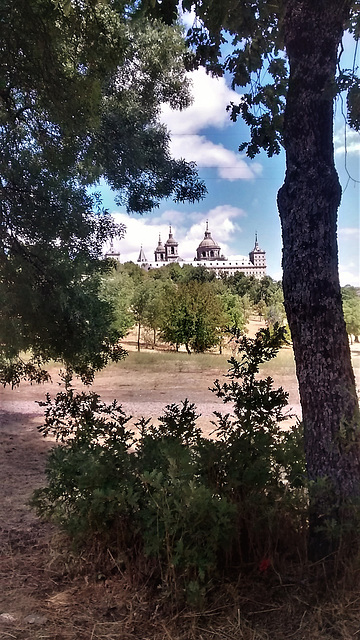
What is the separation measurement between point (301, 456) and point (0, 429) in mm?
2361

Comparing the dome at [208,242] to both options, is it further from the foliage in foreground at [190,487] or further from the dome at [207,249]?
the foliage in foreground at [190,487]

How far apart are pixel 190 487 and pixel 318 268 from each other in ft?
1.84

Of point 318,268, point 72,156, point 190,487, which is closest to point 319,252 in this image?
point 318,268

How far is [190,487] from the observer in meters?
0.95

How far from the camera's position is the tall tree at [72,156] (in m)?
1.57

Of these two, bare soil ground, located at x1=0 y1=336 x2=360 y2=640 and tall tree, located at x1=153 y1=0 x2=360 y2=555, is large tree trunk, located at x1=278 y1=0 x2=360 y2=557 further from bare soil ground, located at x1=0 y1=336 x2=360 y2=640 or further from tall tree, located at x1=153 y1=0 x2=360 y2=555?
bare soil ground, located at x1=0 y1=336 x2=360 y2=640

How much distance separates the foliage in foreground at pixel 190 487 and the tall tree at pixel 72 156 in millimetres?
537

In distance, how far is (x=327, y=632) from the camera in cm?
92

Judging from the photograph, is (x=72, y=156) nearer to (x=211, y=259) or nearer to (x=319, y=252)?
(x=211, y=259)

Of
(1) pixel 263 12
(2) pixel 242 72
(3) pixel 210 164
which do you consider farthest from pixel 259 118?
(3) pixel 210 164

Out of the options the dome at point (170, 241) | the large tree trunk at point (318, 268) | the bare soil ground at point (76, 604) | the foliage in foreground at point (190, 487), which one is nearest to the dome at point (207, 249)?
the dome at point (170, 241)

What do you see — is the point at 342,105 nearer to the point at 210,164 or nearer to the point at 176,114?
the point at 210,164

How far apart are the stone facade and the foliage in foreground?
957mm

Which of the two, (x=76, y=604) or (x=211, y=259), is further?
(x=211, y=259)
